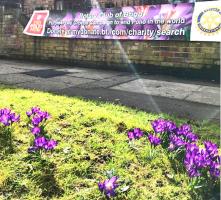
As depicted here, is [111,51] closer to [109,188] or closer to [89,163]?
[89,163]

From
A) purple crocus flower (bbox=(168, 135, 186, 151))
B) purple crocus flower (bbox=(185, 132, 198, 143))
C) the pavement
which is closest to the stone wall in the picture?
the pavement

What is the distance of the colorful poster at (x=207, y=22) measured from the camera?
27.0 ft

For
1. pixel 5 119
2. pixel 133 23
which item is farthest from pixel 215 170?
pixel 133 23

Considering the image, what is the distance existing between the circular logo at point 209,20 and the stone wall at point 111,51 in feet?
1.26

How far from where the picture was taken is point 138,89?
6930 mm

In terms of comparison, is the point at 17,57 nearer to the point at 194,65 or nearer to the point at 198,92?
the point at 194,65

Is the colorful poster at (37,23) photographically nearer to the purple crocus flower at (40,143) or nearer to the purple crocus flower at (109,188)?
the purple crocus flower at (40,143)

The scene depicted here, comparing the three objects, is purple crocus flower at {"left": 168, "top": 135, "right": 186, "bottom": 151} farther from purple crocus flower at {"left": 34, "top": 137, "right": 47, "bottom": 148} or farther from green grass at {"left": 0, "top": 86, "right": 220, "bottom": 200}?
purple crocus flower at {"left": 34, "top": 137, "right": 47, "bottom": 148}

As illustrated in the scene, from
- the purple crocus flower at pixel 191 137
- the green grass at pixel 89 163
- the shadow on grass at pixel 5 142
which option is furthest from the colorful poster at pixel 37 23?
the purple crocus flower at pixel 191 137

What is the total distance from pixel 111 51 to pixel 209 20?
10.1ft

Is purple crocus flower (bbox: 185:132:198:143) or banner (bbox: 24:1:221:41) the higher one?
banner (bbox: 24:1:221:41)

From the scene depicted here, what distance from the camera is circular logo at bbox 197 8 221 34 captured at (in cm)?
821

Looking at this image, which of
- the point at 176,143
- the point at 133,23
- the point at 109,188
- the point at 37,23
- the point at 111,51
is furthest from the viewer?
the point at 37,23

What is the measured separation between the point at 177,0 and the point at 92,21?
8.99ft
